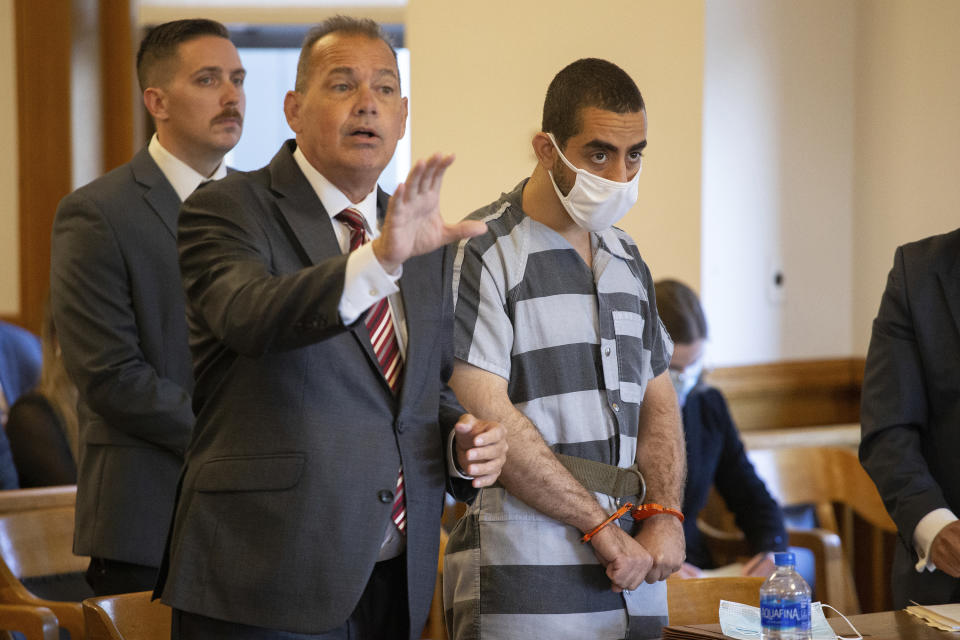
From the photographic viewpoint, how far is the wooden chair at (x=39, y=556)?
9.00 feet

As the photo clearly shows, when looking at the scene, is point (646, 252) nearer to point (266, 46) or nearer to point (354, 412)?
point (354, 412)

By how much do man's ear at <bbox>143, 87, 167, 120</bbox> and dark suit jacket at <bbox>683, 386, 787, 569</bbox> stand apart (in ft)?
6.16

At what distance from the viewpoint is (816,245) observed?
4836mm

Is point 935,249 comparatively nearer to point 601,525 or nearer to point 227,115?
point 601,525

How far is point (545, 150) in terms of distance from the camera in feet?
7.50

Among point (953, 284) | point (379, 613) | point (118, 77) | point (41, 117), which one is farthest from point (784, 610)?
point (41, 117)

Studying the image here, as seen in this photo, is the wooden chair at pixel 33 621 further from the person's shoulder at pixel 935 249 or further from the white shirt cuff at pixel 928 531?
the person's shoulder at pixel 935 249

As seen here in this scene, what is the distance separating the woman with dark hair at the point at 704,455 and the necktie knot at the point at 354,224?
1703 millimetres

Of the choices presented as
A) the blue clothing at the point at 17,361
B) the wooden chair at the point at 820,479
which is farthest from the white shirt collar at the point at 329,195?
the blue clothing at the point at 17,361

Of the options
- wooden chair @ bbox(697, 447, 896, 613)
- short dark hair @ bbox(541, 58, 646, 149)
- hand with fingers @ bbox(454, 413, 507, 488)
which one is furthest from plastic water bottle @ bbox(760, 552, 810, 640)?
wooden chair @ bbox(697, 447, 896, 613)

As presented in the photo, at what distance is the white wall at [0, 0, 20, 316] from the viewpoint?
594 cm

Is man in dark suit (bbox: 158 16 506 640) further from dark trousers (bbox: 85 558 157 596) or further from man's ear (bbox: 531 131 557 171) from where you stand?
dark trousers (bbox: 85 558 157 596)

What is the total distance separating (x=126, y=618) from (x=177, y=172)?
110 centimetres

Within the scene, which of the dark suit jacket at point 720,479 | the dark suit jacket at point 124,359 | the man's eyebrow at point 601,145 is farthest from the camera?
the dark suit jacket at point 720,479
